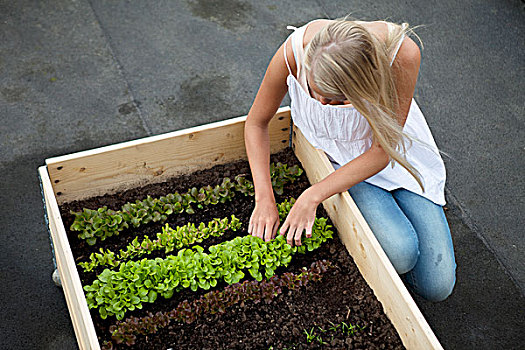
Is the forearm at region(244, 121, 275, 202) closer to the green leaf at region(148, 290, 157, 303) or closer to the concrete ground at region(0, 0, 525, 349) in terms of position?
the green leaf at region(148, 290, 157, 303)

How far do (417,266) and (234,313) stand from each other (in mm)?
720

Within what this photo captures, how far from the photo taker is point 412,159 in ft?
6.86

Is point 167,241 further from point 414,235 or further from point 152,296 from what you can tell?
point 414,235

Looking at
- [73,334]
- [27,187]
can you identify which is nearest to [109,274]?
[73,334]

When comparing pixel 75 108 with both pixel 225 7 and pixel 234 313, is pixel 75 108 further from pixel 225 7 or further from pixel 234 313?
pixel 234 313

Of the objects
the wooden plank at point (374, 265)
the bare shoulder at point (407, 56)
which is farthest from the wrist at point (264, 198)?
the bare shoulder at point (407, 56)

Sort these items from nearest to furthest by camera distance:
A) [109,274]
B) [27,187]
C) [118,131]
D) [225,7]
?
[109,274] → [27,187] → [118,131] → [225,7]

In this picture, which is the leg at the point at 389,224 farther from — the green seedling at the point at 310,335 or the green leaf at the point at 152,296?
the green leaf at the point at 152,296

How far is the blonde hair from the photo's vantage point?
5.09 feet

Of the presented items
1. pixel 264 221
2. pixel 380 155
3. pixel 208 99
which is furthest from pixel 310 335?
pixel 208 99

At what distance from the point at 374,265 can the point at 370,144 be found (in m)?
0.50

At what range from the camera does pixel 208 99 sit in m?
3.37

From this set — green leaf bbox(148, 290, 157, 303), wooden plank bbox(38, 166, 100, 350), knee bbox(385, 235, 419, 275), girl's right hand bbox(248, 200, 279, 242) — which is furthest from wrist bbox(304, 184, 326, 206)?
wooden plank bbox(38, 166, 100, 350)

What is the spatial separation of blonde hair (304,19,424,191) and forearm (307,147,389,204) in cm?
20
